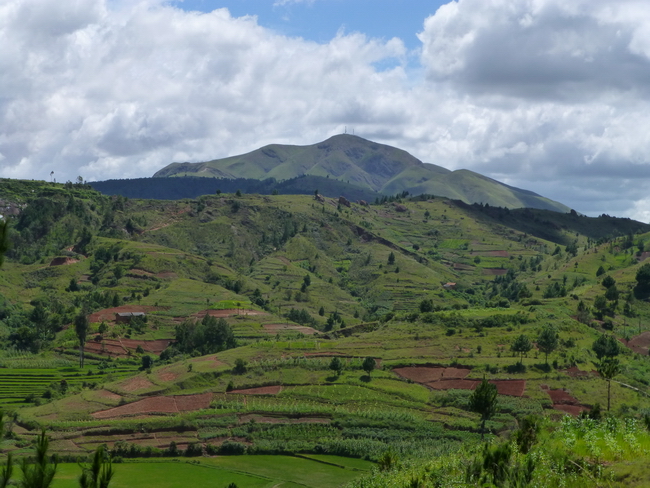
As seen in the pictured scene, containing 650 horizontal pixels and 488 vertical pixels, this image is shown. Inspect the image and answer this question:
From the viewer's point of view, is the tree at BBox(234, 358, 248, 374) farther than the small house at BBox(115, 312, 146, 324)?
No

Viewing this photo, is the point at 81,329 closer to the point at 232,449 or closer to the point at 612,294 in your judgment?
the point at 232,449

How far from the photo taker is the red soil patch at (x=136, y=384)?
11700 centimetres

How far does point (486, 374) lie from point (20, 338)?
98502mm

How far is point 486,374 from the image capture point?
4478 inches

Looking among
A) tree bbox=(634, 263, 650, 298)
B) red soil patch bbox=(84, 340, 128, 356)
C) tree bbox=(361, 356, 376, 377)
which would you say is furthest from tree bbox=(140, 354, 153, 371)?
tree bbox=(634, 263, 650, 298)

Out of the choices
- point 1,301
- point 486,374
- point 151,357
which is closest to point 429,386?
point 486,374

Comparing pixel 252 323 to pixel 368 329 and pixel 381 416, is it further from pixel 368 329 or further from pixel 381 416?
pixel 381 416

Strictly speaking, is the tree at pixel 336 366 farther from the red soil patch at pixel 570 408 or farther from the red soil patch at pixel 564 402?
the red soil patch at pixel 570 408

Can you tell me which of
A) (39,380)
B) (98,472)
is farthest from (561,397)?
(98,472)

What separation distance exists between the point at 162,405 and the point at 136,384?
1212 cm

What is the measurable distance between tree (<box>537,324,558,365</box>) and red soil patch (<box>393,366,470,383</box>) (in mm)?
13595

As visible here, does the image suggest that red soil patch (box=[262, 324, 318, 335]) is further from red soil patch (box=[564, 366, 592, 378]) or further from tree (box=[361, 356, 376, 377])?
red soil patch (box=[564, 366, 592, 378])

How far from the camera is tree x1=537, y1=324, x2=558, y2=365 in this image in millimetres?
116625

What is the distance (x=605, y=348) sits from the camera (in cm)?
12006
